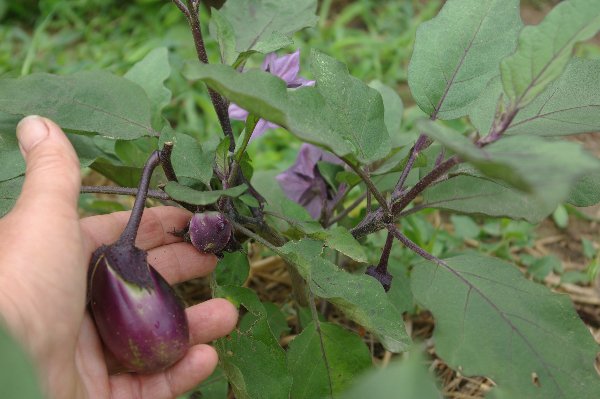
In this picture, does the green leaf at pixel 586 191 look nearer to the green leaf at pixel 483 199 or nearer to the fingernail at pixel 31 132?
the green leaf at pixel 483 199

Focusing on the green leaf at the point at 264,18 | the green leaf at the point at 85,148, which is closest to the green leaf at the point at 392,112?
the green leaf at the point at 264,18

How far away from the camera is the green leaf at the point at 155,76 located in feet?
3.90

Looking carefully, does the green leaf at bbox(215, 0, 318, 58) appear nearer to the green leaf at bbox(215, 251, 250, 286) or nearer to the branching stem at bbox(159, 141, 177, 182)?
the branching stem at bbox(159, 141, 177, 182)

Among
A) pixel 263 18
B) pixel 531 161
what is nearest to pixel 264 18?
pixel 263 18

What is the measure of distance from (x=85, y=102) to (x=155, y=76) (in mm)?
248

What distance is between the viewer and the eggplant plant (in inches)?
29.7

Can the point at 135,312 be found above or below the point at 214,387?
above

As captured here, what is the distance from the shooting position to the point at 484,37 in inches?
37.6

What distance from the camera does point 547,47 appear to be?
0.71 m

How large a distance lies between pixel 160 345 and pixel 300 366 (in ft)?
0.88

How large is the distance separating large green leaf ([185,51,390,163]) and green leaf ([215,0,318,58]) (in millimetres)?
168

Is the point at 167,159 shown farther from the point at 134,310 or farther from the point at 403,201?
the point at 403,201

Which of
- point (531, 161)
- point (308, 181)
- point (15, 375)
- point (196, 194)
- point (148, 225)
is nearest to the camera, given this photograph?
point (15, 375)

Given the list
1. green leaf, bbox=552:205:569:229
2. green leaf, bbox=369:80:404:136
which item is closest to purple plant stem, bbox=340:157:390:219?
green leaf, bbox=369:80:404:136
